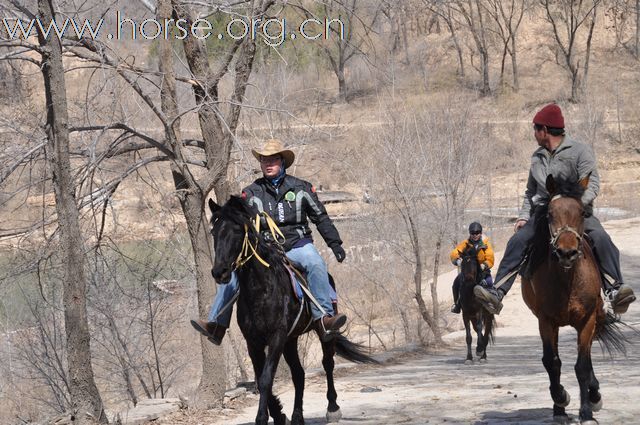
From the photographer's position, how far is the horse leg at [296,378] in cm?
942

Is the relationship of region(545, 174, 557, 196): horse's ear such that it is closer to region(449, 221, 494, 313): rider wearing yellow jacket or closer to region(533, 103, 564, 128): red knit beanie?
region(533, 103, 564, 128): red knit beanie

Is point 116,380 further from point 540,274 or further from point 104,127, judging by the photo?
point 540,274

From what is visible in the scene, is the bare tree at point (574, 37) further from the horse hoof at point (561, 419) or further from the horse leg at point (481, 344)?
the horse hoof at point (561, 419)

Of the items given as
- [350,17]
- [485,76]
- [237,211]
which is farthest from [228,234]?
[485,76]

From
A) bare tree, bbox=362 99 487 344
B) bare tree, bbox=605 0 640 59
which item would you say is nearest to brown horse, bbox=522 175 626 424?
bare tree, bbox=362 99 487 344

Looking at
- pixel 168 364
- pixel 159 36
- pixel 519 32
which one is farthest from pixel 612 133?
pixel 159 36

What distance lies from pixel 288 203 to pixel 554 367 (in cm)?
307

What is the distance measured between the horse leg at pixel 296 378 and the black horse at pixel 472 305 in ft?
23.3

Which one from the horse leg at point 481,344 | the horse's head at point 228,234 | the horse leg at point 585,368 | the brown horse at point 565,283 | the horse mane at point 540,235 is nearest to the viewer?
the horse's head at point 228,234

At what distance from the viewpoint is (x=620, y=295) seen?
8.88 metres

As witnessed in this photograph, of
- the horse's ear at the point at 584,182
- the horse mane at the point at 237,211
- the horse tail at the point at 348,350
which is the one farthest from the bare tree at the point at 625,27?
the horse mane at the point at 237,211

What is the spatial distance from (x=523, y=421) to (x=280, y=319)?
107 inches

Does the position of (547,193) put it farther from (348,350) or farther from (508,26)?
(508,26)

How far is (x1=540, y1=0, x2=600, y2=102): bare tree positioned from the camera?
62.7 meters
